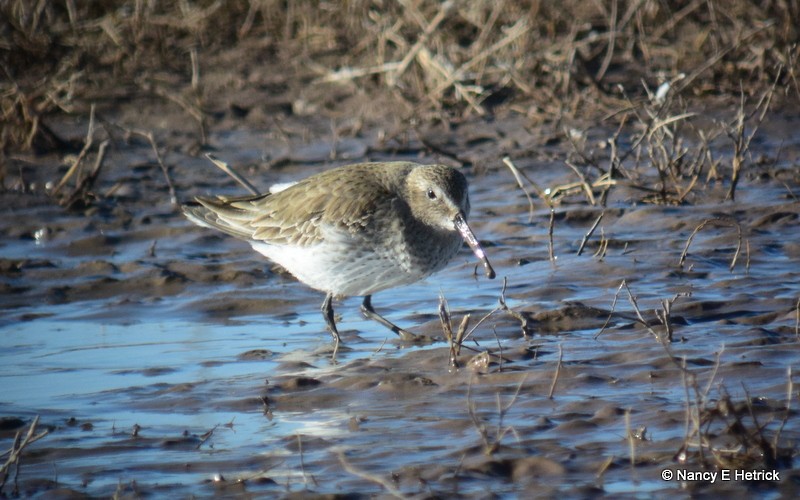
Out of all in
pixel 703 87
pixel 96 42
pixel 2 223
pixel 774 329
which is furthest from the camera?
pixel 96 42

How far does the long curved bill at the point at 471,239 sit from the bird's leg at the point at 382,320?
0.59 m

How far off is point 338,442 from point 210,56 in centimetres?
920

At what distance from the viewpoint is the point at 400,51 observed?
12.1 metres

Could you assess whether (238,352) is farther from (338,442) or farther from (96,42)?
(96,42)

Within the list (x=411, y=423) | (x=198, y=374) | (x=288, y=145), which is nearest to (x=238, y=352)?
(x=198, y=374)

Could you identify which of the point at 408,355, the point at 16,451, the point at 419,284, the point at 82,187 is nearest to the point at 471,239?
the point at 408,355

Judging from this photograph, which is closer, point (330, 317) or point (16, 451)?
point (16, 451)

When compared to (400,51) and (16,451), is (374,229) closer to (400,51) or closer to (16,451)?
(16,451)

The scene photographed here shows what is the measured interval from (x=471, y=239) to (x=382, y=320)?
32.9 inches

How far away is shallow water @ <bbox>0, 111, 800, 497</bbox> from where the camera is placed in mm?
4719

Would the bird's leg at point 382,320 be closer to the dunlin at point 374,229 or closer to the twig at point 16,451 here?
the dunlin at point 374,229

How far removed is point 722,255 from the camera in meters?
7.79

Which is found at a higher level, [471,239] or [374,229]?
[471,239]

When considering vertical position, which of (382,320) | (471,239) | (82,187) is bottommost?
(82,187)
